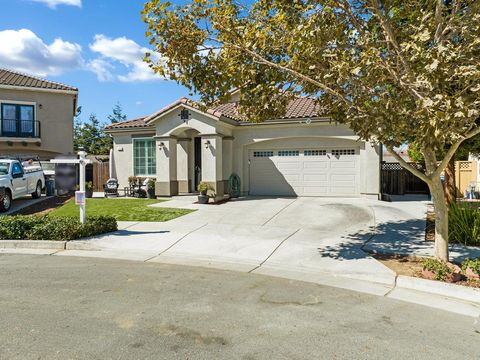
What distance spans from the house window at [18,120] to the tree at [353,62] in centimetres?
2044

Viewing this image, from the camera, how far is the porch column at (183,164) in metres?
18.4

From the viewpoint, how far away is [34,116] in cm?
2431

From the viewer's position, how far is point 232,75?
7.52 metres

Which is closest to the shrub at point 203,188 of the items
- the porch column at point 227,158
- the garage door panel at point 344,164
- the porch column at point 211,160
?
the porch column at point 211,160

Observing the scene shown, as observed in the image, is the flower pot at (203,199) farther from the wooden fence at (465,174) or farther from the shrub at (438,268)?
the wooden fence at (465,174)

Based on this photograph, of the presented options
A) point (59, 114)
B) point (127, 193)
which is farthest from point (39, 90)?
point (127, 193)

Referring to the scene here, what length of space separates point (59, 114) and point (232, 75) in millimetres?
21572

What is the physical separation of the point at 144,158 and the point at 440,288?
1615 cm

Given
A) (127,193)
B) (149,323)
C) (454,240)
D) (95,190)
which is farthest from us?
(95,190)

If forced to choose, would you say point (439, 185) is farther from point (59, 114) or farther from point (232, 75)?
point (59, 114)

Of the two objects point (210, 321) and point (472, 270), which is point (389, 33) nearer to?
point (472, 270)

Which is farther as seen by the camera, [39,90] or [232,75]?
[39,90]

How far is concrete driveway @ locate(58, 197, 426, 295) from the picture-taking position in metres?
7.14

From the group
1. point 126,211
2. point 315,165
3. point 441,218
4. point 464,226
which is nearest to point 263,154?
point 315,165
